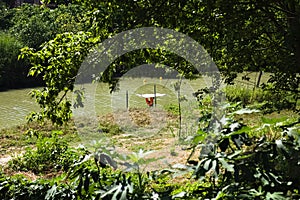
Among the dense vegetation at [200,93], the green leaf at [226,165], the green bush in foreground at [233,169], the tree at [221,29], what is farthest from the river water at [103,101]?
the green leaf at [226,165]

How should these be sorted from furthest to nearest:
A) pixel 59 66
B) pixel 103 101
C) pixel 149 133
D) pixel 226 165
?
pixel 103 101
pixel 149 133
pixel 59 66
pixel 226 165

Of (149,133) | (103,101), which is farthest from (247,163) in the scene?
(103,101)

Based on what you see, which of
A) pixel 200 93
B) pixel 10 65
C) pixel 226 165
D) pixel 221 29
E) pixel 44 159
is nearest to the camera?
pixel 226 165

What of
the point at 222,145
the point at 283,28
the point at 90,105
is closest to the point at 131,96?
the point at 90,105

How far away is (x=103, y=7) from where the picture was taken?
393 centimetres

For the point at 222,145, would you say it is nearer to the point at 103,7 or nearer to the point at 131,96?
the point at 103,7

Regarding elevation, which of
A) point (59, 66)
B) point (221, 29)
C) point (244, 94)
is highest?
point (221, 29)

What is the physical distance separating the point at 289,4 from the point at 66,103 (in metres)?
2.25

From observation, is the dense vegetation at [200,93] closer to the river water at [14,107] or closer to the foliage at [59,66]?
the foliage at [59,66]

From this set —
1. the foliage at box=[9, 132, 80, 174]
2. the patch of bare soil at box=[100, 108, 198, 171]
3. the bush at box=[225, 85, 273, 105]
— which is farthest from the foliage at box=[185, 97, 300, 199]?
the bush at box=[225, 85, 273, 105]

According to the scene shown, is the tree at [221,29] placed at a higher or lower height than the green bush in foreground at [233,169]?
higher

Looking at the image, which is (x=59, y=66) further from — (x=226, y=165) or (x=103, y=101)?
(x=103, y=101)

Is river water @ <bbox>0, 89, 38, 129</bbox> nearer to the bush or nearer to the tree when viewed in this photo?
the bush

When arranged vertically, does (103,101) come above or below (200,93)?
below
